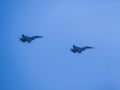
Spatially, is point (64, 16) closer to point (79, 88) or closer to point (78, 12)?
point (78, 12)

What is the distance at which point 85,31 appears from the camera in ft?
6.61

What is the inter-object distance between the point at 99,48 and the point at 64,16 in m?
0.46

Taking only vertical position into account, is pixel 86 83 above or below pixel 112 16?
below

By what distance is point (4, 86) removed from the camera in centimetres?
201

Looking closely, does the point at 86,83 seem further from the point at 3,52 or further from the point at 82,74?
the point at 3,52

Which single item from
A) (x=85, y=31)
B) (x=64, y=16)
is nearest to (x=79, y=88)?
(x=85, y=31)

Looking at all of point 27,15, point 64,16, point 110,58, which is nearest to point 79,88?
point 110,58

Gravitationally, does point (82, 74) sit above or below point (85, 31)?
below

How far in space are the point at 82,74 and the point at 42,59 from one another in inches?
16.1

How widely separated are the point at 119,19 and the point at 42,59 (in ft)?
2.77

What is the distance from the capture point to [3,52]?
2.05 metres

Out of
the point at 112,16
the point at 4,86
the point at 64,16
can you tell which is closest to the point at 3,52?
the point at 4,86

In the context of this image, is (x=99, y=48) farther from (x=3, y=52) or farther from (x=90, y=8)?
(x=3, y=52)

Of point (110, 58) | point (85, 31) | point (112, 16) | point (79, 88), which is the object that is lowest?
point (79, 88)
